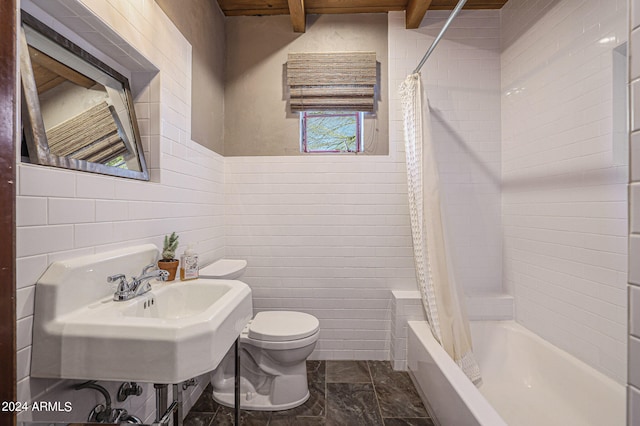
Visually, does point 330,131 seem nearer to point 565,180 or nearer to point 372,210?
point 372,210

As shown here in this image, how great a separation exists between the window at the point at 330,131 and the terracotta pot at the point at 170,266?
4.49 ft

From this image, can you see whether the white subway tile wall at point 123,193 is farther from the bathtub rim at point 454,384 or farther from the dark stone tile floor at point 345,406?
the bathtub rim at point 454,384

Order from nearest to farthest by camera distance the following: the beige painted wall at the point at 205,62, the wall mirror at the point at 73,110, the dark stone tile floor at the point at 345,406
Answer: the wall mirror at the point at 73,110 < the dark stone tile floor at the point at 345,406 < the beige painted wall at the point at 205,62

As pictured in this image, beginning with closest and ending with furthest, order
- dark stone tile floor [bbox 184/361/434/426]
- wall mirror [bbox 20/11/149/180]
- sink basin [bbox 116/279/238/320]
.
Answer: wall mirror [bbox 20/11/149/180], sink basin [bbox 116/279/238/320], dark stone tile floor [bbox 184/361/434/426]

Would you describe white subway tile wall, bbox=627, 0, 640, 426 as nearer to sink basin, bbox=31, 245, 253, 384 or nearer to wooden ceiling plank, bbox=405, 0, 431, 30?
sink basin, bbox=31, 245, 253, 384

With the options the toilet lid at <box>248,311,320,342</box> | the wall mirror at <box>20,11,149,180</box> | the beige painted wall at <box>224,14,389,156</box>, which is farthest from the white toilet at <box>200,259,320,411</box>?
the beige painted wall at <box>224,14,389,156</box>

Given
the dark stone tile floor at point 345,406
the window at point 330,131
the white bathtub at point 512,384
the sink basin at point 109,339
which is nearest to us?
the sink basin at point 109,339

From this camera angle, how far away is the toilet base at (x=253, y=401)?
5.60ft

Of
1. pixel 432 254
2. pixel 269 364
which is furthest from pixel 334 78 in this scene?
pixel 269 364

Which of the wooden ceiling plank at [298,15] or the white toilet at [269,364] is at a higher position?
the wooden ceiling plank at [298,15]

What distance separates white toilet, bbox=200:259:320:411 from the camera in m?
1.68

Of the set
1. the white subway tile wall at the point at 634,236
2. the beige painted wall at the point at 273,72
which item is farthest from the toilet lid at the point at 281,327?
the white subway tile wall at the point at 634,236

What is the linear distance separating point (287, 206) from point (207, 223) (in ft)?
2.01

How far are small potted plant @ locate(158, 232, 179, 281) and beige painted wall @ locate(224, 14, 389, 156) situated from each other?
1090mm
